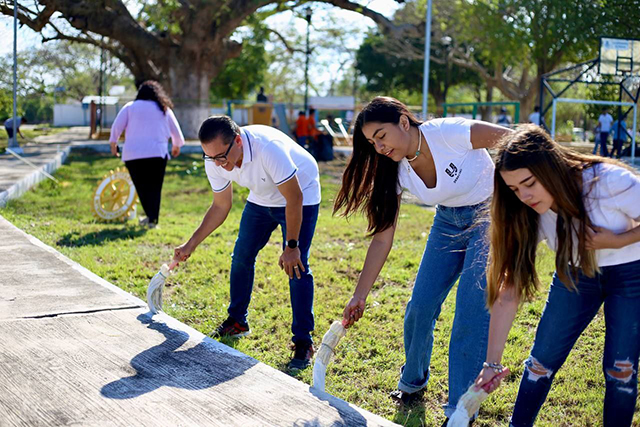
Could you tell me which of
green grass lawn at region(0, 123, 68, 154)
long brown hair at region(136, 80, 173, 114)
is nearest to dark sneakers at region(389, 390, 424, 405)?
long brown hair at region(136, 80, 173, 114)

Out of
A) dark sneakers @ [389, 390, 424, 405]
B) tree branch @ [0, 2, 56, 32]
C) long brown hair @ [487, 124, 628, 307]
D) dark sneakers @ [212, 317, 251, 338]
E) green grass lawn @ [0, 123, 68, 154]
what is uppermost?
tree branch @ [0, 2, 56, 32]

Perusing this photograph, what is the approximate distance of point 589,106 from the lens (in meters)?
29.9

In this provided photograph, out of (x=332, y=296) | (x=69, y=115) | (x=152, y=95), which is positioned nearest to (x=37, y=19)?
(x=152, y=95)

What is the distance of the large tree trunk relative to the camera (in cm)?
2478

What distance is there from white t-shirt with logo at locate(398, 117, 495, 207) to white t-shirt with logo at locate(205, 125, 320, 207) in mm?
916

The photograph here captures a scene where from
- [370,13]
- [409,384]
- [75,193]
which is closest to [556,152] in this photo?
[409,384]

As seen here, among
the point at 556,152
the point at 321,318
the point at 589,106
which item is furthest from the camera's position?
the point at 589,106

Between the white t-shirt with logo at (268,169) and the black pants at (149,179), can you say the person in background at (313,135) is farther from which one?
the white t-shirt with logo at (268,169)

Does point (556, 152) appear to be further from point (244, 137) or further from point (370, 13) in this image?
point (370, 13)

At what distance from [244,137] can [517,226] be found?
2.01 metres

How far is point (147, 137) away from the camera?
8398 mm

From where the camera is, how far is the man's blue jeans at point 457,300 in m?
3.33

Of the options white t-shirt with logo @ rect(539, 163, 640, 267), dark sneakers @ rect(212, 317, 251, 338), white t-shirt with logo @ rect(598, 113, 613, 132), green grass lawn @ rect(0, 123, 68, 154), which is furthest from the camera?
green grass lawn @ rect(0, 123, 68, 154)

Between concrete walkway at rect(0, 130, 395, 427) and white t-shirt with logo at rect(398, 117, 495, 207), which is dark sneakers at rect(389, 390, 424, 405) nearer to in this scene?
concrete walkway at rect(0, 130, 395, 427)
